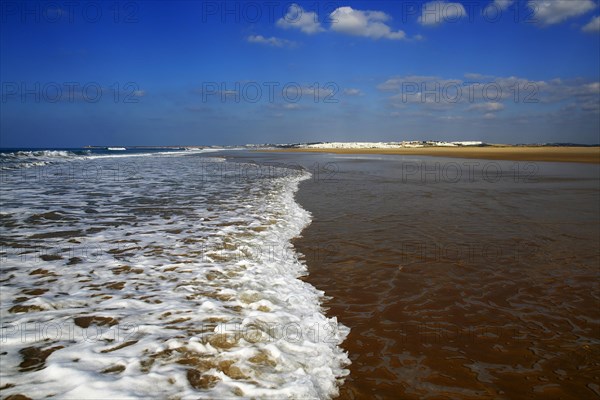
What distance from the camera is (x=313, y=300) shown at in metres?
4.16

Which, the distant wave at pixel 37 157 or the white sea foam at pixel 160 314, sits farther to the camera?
the distant wave at pixel 37 157

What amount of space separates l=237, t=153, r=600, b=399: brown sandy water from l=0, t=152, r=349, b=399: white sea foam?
40 cm

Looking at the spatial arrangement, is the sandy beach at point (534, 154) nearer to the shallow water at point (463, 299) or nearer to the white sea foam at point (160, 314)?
the shallow water at point (463, 299)

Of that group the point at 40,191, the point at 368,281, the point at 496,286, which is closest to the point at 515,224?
the point at 496,286

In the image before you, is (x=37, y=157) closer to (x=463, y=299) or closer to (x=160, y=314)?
(x=160, y=314)

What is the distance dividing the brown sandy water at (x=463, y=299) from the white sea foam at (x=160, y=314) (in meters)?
0.40

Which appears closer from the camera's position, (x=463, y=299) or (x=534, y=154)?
(x=463, y=299)

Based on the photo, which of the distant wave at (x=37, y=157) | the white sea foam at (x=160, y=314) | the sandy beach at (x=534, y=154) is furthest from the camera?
the sandy beach at (x=534, y=154)

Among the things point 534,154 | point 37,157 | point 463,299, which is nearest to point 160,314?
point 463,299

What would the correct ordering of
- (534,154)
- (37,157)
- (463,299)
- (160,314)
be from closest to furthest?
(160,314)
(463,299)
(37,157)
(534,154)

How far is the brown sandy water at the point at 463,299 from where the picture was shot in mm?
2756

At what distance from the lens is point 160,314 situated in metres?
3.57

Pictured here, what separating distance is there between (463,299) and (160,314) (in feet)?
11.4

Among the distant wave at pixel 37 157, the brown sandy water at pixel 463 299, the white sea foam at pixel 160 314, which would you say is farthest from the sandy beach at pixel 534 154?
the distant wave at pixel 37 157
